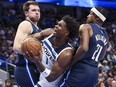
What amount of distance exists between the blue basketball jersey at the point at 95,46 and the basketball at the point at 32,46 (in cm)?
49

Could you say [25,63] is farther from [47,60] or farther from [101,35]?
[101,35]

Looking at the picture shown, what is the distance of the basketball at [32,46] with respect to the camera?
3.88 m

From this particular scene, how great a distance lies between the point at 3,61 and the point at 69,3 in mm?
3226

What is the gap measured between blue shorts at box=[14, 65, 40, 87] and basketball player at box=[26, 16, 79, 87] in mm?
316

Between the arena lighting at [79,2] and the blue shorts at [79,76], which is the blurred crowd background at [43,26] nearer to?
the arena lighting at [79,2]

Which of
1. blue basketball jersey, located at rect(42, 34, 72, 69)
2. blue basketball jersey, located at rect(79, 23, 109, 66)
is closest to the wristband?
blue basketball jersey, located at rect(42, 34, 72, 69)

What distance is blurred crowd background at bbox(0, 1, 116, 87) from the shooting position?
1261 cm

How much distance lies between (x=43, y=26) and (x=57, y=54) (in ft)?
48.5

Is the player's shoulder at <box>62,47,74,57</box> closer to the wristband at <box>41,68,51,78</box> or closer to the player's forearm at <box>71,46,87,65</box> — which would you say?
the player's forearm at <box>71,46,87,65</box>

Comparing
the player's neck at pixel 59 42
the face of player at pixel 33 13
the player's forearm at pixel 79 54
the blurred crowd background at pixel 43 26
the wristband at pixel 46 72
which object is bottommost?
the blurred crowd background at pixel 43 26

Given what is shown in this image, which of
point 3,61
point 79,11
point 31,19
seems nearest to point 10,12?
point 79,11

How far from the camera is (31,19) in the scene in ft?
15.0

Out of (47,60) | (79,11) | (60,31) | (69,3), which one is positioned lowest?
(79,11)

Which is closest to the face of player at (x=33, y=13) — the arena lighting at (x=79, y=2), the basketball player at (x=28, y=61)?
the basketball player at (x=28, y=61)
